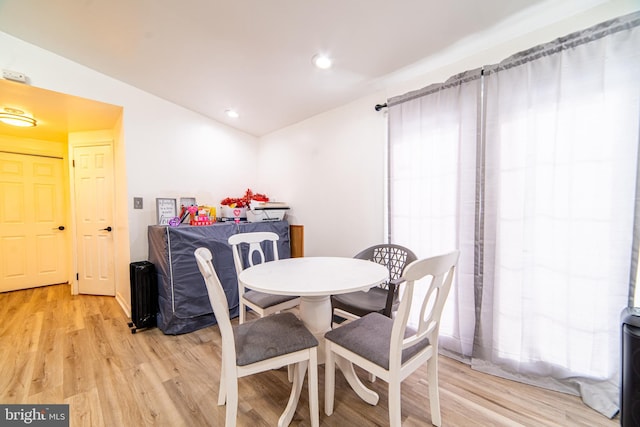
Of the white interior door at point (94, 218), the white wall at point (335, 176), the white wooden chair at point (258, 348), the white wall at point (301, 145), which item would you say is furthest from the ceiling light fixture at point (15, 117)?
the white wooden chair at point (258, 348)

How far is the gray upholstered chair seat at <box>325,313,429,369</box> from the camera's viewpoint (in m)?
1.11

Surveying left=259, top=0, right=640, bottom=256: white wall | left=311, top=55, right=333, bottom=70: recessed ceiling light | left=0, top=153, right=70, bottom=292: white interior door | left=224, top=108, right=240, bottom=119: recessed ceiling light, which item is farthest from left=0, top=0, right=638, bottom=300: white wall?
left=0, top=153, right=70, bottom=292: white interior door

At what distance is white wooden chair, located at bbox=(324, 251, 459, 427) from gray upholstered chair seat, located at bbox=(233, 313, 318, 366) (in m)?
0.16

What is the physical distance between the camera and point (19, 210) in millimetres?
3393

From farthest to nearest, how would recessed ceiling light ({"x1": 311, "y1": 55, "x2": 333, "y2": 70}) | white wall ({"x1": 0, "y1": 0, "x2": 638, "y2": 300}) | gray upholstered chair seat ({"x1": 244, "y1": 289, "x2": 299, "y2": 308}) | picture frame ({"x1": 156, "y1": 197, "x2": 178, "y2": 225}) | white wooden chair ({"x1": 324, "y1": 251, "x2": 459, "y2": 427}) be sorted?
picture frame ({"x1": 156, "y1": 197, "x2": 178, "y2": 225})
recessed ceiling light ({"x1": 311, "y1": 55, "x2": 333, "y2": 70})
gray upholstered chair seat ({"x1": 244, "y1": 289, "x2": 299, "y2": 308})
white wall ({"x1": 0, "y1": 0, "x2": 638, "y2": 300})
white wooden chair ({"x1": 324, "y1": 251, "x2": 459, "y2": 427})

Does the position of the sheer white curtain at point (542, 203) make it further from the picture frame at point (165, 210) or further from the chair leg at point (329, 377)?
the picture frame at point (165, 210)

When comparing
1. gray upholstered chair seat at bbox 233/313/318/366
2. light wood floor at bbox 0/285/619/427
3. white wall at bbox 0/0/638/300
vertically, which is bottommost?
light wood floor at bbox 0/285/619/427

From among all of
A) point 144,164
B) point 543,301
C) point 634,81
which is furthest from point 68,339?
point 634,81

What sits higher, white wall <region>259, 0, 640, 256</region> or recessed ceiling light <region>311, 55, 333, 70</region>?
recessed ceiling light <region>311, 55, 333, 70</region>

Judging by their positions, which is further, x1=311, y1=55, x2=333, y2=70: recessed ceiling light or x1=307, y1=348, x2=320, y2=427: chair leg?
x1=311, y1=55, x2=333, y2=70: recessed ceiling light

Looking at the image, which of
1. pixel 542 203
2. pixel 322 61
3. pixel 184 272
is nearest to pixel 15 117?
pixel 184 272

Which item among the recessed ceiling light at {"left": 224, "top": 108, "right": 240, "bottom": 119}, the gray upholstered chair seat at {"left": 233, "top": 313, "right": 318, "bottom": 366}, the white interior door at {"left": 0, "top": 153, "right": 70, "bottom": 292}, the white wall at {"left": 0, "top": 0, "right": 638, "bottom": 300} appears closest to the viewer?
the gray upholstered chair seat at {"left": 233, "top": 313, "right": 318, "bottom": 366}

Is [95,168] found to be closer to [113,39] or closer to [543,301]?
[113,39]

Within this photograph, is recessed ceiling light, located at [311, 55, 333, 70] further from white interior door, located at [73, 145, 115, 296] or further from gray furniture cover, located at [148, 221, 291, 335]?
white interior door, located at [73, 145, 115, 296]
